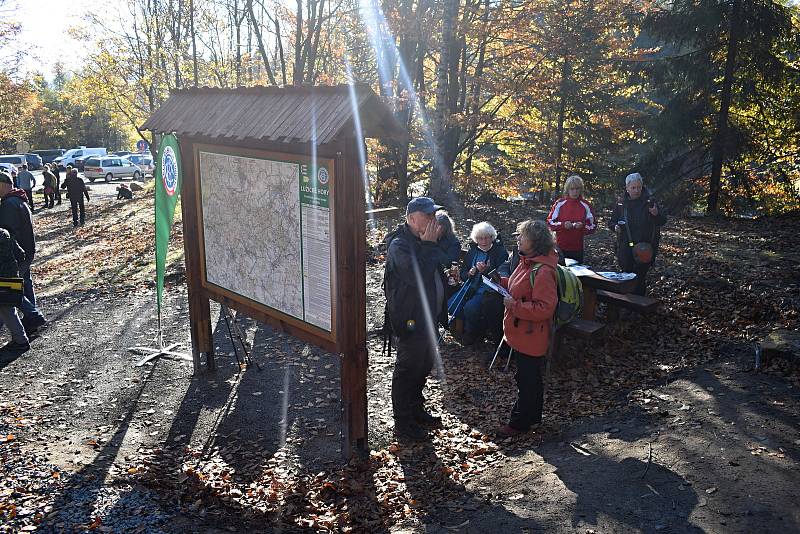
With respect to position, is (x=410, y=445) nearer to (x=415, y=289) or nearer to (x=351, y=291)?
(x=415, y=289)

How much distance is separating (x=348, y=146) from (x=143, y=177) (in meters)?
43.0

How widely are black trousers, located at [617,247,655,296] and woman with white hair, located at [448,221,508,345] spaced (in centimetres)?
187

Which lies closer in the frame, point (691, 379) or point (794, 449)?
point (794, 449)

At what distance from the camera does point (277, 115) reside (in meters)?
5.32

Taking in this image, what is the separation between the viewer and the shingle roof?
4715 mm

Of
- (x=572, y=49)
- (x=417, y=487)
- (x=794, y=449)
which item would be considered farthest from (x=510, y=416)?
(x=572, y=49)

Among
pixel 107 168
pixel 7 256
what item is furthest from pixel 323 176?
pixel 107 168

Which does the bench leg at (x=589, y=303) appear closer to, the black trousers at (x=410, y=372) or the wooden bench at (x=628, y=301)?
the wooden bench at (x=628, y=301)

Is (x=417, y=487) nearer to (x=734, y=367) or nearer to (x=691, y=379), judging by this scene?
(x=691, y=379)

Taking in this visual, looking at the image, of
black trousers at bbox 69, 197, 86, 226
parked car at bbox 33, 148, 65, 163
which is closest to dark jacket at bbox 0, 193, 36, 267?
black trousers at bbox 69, 197, 86, 226

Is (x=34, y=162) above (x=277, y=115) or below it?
below

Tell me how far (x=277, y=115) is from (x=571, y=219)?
14.8ft

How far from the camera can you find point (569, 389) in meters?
6.64

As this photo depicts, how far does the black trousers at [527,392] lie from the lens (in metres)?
5.44
